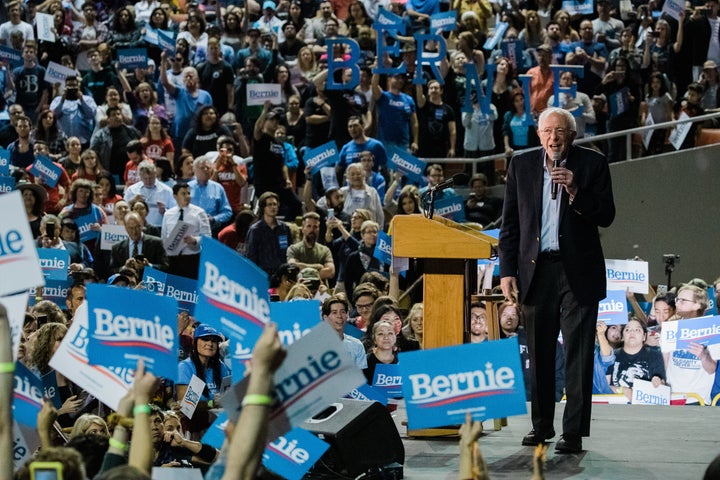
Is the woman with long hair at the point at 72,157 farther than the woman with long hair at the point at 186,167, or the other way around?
the woman with long hair at the point at 72,157

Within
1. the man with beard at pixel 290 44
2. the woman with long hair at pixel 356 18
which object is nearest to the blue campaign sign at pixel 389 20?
the woman with long hair at pixel 356 18

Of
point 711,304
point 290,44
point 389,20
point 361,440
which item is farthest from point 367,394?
point 290,44

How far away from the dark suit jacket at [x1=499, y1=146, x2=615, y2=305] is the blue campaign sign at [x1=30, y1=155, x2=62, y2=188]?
9.00 metres

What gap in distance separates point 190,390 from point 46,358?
0.91 metres

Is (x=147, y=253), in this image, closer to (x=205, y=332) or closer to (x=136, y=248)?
(x=136, y=248)

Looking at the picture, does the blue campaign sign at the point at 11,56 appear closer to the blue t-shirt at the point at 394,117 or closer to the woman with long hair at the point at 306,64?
the woman with long hair at the point at 306,64

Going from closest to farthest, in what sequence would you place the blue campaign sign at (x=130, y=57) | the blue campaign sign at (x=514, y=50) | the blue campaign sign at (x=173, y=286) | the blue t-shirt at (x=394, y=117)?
the blue campaign sign at (x=173, y=286)
the blue t-shirt at (x=394, y=117)
the blue campaign sign at (x=130, y=57)
the blue campaign sign at (x=514, y=50)

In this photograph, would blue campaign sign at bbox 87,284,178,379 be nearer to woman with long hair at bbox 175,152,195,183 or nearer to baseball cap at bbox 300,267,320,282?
baseball cap at bbox 300,267,320,282

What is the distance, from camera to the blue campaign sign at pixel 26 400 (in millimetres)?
4836

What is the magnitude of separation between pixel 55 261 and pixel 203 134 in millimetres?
4305

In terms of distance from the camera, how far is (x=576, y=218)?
6.22m

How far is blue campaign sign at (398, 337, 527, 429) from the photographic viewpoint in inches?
201

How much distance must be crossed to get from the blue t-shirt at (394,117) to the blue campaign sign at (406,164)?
88 centimetres

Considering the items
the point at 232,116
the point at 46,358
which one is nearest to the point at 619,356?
the point at 46,358
